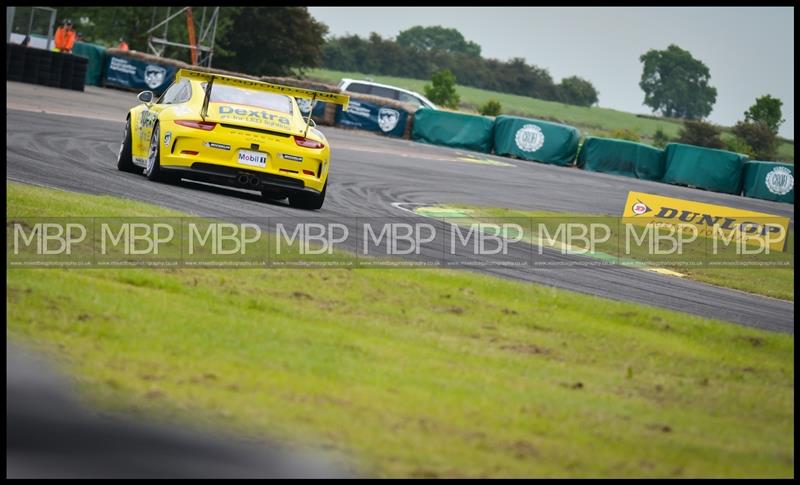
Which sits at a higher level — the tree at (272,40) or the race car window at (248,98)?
the tree at (272,40)

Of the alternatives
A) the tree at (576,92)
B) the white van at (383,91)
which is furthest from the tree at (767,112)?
the tree at (576,92)

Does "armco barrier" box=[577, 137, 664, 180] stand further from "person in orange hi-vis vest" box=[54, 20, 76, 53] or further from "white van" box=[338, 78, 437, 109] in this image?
"person in orange hi-vis vest" box=[54, 20, 76, 53]

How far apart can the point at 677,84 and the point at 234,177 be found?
354 ft

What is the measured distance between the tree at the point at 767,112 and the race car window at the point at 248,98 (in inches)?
1040

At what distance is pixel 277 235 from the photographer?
11070 mm

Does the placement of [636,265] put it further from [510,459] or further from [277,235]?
[510,459]

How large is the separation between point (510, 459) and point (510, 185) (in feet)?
64.1

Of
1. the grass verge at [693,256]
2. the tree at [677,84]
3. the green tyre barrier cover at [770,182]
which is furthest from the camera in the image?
the tree at [677,84]

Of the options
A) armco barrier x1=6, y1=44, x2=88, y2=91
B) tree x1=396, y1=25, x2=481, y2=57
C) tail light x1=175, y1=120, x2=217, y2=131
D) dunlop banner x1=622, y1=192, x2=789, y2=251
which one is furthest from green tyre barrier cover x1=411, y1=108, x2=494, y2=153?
tree x1=396, y1=25, x2=481, y2=57

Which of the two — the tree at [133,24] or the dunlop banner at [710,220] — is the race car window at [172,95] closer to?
the dunlop banner at [710,220]

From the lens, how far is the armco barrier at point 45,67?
32562 mm

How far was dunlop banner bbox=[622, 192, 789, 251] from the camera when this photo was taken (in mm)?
17250

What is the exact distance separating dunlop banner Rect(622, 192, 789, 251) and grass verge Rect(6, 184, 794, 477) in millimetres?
7732

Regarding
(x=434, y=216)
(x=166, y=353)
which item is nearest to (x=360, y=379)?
(x=166, y=353)
